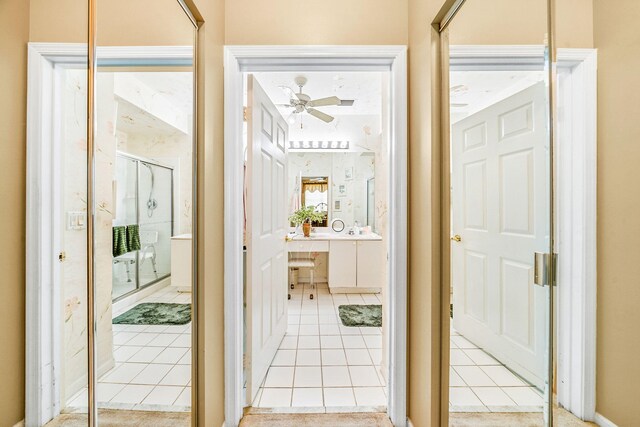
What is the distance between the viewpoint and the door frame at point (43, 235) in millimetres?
480

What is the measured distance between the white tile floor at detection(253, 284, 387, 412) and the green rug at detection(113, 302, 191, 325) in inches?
37.6

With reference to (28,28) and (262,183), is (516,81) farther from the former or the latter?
(262,183)

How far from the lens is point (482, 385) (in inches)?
40.3

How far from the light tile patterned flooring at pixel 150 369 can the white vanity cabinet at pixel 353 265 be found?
2884 millimetres

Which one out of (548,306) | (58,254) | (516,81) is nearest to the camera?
(58,254)

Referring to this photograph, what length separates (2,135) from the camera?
0.44 metres

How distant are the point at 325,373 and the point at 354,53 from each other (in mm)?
2054

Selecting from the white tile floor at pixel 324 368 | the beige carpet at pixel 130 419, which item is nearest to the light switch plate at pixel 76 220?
the beige carpet at pixel 130 419

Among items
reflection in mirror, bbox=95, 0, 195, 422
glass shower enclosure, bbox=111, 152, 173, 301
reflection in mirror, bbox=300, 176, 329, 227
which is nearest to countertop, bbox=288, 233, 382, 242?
→ reflection in mirror, bbox=300, 176, 329, 227

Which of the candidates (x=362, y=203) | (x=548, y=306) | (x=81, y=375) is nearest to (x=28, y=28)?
(x=81, y=375)

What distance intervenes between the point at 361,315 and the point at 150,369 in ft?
8.51

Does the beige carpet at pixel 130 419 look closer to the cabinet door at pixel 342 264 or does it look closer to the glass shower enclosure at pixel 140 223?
the glass shower enclosure at pixel 140 223

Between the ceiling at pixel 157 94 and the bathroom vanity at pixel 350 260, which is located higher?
the ceiling at pixel 157 94

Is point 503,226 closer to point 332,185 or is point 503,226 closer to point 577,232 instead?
point 577,232
